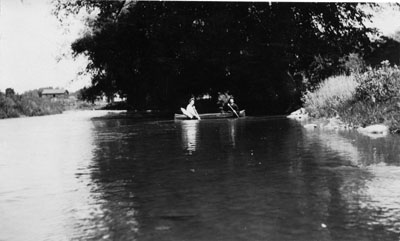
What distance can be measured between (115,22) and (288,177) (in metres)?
27.2

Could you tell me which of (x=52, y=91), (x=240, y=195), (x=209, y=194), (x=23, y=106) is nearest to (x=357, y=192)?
(x=240, y=195)

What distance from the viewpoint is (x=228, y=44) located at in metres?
30.8

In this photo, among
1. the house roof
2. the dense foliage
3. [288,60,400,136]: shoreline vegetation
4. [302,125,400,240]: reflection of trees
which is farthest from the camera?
the house roof

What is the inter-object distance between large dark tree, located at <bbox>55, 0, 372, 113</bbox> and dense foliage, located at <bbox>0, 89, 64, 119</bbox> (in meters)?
14.9

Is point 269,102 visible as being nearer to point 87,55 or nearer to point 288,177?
point 87,55

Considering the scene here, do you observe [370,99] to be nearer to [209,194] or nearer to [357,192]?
[357,192]

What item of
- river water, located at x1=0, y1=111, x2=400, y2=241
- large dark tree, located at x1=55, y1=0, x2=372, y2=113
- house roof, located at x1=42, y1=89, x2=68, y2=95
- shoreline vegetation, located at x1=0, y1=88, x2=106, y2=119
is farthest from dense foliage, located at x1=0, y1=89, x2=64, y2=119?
house roof, located at x1=42, y1=89, x2=68, y2=95

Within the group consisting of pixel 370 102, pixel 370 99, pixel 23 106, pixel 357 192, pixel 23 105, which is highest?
pixel 23 105

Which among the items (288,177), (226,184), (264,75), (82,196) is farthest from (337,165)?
(264,75)

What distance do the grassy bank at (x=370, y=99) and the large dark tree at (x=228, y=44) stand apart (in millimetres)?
11016

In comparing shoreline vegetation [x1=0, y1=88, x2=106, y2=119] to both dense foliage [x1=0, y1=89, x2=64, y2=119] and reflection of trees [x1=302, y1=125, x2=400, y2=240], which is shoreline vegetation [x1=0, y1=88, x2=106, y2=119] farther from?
reflection of trees [x1=302, y1=125, x2=400, y2=240]

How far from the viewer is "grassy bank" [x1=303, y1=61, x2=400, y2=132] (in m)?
15.0

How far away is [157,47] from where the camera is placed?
3294 centimetres

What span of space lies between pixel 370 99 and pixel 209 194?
12110 mm
